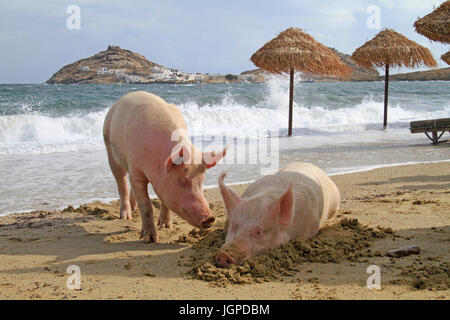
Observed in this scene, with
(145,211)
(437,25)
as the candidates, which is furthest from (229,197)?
(437,25)

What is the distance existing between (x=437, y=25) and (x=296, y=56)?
630 cm

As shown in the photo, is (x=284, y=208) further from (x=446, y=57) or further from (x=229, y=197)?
(x=446, y=57)

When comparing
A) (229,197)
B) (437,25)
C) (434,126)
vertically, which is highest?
(437,25)

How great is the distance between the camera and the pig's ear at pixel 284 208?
12.1ft

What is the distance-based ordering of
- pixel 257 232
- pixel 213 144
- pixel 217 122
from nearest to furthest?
pixel 257 232 < pixel 213 144 < pixel 217 122

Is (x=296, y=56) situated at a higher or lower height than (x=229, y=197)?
higher

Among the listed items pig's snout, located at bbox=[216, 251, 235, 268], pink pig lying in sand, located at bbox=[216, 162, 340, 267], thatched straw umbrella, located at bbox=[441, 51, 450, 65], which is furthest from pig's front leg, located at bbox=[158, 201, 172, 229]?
thatched straw umbrella, located at bbox=[441, 51, 450, 65]

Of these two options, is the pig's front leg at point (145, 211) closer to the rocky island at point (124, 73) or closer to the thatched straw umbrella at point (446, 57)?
the thatched straw umbrella at point (446, 57)

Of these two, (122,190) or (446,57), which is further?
(446,57)

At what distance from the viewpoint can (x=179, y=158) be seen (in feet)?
13.3

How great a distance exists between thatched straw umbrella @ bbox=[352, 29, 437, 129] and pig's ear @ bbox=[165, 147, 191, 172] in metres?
14.5

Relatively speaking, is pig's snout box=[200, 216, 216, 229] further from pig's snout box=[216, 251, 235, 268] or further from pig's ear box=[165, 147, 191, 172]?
pig's snout box=[216, 251, 235, 268]

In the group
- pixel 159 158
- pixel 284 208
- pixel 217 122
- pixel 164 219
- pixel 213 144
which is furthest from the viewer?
pixel 217 122

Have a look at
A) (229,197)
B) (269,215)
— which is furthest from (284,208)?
(229,197)
